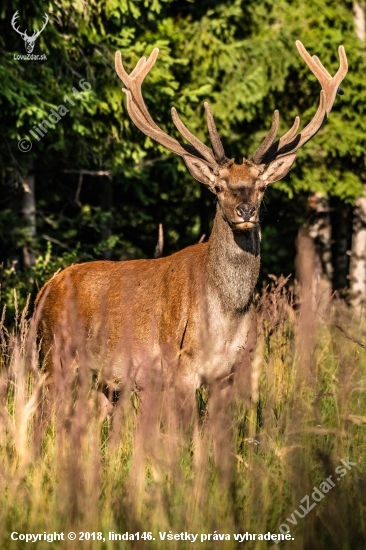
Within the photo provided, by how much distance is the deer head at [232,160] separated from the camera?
6.43 metres

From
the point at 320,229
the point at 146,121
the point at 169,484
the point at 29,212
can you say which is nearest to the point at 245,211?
the point at 146,121

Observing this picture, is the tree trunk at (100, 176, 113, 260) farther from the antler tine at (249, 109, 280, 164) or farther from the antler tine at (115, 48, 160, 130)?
the antler tine at (249, 109, 280, 164)

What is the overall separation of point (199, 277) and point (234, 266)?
10.7 inches

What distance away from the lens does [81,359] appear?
319cm

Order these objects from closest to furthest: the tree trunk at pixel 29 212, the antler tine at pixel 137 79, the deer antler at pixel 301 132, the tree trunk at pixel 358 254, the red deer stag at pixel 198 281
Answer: the red deer stag at pixel 198 281 < the deer antler at pixel 301 132 < the antler tine at pixel 137 79 < the tree trunk at pixel 29 212 < the tree trunk at pixel 358 254

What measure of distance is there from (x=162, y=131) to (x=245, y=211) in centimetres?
145

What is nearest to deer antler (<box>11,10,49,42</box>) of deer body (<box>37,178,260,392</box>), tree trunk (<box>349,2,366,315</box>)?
deer body (<box>37,178,260,392</box>)

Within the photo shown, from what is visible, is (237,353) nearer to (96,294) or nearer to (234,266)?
(234,266)

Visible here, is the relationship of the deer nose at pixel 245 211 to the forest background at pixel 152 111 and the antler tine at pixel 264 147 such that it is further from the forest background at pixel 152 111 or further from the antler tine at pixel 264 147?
the forest background at pixel 152 111

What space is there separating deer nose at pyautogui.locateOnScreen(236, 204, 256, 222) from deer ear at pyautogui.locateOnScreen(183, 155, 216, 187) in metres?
0.63

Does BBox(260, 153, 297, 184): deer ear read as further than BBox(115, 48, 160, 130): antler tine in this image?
No

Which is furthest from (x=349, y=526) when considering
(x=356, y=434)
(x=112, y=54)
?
(x=112, y=54)

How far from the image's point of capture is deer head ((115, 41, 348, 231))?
6426mm

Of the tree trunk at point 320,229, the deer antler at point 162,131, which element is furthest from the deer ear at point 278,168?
the tree trunk at point 320,229
